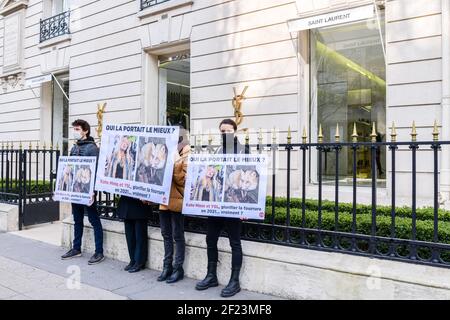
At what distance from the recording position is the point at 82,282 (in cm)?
510

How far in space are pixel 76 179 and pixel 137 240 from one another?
5.15 feet

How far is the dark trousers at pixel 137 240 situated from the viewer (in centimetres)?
540

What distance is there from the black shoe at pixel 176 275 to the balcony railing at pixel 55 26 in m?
12.1

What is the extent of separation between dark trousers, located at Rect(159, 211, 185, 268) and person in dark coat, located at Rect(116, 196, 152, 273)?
1.39 ft

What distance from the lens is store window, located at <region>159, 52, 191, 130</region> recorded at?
38.7ft

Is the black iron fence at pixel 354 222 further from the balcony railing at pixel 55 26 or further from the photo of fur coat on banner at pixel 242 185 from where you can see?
the balcony railing at pixel 55 26

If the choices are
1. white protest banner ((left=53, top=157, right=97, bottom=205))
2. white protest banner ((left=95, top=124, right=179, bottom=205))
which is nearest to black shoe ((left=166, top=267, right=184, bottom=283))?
white protest banner ((left=95, top=124, right=179, bottom=205))

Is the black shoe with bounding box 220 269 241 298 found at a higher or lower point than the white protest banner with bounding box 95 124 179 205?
lower

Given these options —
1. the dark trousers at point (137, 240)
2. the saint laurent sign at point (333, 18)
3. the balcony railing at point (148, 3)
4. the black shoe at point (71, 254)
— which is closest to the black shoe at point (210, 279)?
the dark trousers at point (137, 240)

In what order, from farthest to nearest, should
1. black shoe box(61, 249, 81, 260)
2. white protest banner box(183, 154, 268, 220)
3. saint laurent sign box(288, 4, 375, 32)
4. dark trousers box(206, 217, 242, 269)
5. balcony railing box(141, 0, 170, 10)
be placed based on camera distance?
1. balcony railing box(141, 0, 170, 10)
2. saint laurent sign box(288, 4, 375, 32)
3. black shoe box(61, 249, 81, 260)
4. dark trousers box(206, 217, 242, 269)
5. white protest banner box(183, 154, 268, 220)

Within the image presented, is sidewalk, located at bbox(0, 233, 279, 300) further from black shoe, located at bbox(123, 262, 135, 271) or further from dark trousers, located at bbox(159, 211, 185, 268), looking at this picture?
dark trousers, located at bbox(159, 211, 185, 268)

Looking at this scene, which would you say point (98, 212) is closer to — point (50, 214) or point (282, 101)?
point (50, 214)

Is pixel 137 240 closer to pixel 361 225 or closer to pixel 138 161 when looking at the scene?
pixel 138 161
